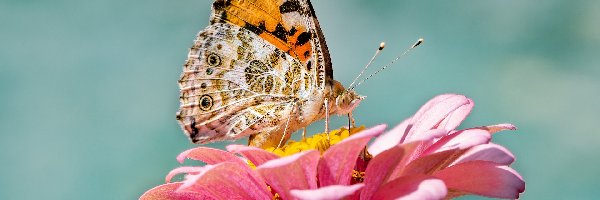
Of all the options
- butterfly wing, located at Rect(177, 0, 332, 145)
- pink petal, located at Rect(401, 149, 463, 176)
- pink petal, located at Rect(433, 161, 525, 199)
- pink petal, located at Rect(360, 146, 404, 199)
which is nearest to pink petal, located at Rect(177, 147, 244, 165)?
pink petal, located at Rect(360, 146, 404, 199)

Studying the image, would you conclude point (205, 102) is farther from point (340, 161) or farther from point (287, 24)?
point (340, 161)

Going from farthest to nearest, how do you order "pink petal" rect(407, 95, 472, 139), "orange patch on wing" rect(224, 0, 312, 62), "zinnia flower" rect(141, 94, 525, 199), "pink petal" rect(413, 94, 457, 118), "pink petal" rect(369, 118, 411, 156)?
"orange patch on wing" rect(224, 0, 312, 62), "pink petal" rect(369, 118, 411, 156), "pink petal" rect(413, 94, 457, 118), "pink petal" rect(407, 95, 472, 139), "zinnia flower" rect(141, 94, 525, 199)

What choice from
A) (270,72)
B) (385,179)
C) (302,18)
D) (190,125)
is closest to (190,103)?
(190,125)

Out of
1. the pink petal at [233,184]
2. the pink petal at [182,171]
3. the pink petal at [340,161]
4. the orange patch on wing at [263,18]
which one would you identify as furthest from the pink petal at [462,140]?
the orange patch on wing at [263,18]

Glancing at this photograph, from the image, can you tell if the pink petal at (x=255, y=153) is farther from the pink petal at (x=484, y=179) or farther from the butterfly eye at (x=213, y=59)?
the butterfly eye at (x=213, y=59)

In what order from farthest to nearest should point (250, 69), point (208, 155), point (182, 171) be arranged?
point (250, 69) → point (182, 171) → point (208, 155)

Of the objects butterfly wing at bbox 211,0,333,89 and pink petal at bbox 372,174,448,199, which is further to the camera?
butterfly wing at bbox 211,0,333,89

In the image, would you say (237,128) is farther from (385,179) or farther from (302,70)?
(385,179)

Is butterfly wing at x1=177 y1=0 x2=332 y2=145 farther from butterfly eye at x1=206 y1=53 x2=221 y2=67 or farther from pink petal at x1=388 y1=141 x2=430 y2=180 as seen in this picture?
pink petal at x1=388 y1=141 x2=430 y2=180

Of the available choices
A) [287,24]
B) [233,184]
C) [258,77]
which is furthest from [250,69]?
[233,184]
